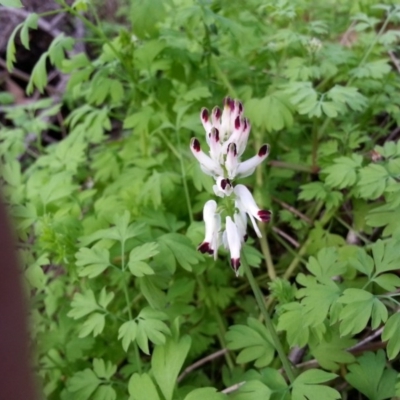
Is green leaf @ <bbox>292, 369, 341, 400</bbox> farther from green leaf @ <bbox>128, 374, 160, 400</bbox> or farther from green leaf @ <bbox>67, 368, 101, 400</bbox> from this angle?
green leaf @ <bbox>67, 368, 101, 400</bbox>

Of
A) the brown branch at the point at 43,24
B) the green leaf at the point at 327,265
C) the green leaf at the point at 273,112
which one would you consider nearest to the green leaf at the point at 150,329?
the green leaf at the point at 327,265

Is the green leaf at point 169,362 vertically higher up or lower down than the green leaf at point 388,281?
lower down

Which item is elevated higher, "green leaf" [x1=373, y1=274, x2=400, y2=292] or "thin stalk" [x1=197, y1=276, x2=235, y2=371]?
"green leaf" [x1=373, y1=274, x2=400, y2=292]

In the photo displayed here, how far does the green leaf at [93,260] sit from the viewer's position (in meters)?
1.54

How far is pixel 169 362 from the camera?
140 centimetres

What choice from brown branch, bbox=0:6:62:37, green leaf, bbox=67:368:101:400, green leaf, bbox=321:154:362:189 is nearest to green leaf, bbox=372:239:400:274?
green leaf, bbox=321:154:362:189

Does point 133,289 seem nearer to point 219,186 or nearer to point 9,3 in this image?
point 219,186

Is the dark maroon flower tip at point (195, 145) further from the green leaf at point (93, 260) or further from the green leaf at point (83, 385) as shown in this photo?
the green leaf at point (83, 385)

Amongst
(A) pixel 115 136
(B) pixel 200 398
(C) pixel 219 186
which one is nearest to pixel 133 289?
(B) pixel 200 398

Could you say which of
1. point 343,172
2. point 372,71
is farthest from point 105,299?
point 372,71

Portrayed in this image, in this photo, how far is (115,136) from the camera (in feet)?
12.5

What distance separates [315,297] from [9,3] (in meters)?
1.30

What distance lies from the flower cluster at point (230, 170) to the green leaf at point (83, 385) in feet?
1.87

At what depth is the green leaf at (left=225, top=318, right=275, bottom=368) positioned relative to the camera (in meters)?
1.46
